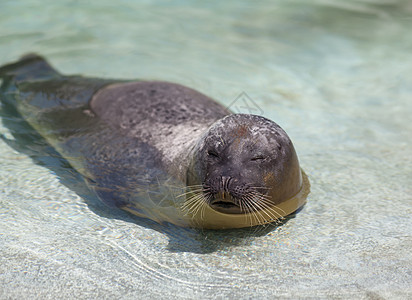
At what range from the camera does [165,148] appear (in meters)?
4.78

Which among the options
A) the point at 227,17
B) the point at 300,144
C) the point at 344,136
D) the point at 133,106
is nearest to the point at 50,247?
the point at 133,106

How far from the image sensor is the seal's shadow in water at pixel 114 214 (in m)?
3.82

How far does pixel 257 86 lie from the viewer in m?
6.98

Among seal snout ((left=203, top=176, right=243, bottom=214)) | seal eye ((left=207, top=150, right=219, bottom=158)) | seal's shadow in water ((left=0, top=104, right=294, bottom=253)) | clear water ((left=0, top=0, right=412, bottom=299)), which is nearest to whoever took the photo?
clear water ((left=0, top=0, right=412, bottom=299))

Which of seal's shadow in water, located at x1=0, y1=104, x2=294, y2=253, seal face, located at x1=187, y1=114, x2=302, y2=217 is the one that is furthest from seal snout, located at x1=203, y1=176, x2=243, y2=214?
seal's shadow in water, located at x1=0, y1=104, x2=294, y2=253

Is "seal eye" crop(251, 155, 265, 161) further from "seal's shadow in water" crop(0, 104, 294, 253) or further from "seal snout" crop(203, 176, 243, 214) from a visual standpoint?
"seal's shadow in water" crop(0, 104, 294, 253)

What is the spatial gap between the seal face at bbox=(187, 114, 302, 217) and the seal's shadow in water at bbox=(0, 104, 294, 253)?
19 cm

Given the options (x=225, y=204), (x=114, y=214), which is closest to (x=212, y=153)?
(x=225, y=204)

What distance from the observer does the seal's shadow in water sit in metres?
3.82

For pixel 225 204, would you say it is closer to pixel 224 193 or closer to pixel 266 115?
pixel 224 193

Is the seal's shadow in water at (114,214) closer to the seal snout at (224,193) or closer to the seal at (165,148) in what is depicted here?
the seal at (165,148)

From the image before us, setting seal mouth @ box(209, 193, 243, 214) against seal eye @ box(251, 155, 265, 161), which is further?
seal eye @ box(251, 155, 265, 161)

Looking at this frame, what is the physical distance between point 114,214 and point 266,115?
253 cm

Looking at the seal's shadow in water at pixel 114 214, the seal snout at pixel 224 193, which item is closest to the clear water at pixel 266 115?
the seal's shadow in water at pixel 114 214
